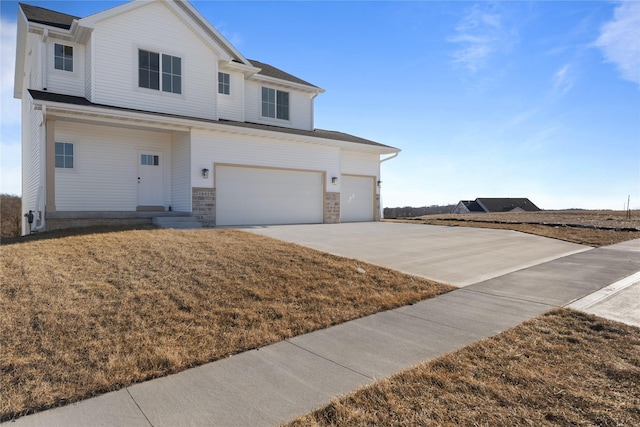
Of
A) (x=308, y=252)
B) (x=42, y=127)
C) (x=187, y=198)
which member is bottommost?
(x=308, y=252)

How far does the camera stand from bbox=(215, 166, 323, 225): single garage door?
47.1 ft

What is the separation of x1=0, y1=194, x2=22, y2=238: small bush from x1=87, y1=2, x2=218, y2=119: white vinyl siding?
46.7 feet

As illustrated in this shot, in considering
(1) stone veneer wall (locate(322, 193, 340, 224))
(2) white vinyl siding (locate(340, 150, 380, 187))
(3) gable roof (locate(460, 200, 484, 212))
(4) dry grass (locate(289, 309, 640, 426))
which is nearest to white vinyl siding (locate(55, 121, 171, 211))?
(1) stone veneer wall (locate(322, 193, 340, 224))

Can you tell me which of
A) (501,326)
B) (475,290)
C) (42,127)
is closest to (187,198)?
(42,127)

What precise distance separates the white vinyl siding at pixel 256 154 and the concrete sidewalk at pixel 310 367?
10.4 metres

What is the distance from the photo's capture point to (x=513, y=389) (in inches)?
123

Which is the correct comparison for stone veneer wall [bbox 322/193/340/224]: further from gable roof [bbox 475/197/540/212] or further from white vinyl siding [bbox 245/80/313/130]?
gable roof [bbox 475/197/540/212]

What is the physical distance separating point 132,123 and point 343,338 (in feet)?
37.2

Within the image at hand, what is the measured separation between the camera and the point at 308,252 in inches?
321

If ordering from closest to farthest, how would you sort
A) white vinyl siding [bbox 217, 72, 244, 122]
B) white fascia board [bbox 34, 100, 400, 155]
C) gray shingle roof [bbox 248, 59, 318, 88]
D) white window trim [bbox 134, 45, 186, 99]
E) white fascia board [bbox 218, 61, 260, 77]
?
white fascia board [bbox 34, 100, 400, 155]
white window trim [bbox 134, 45, 186, 99]
white fascia board [bbox 218, 61, 260, 77]
white vinyl siding [bbox 217, 72, 244, 122]
gray shingle roof [bbox 248, 59, 318, 88]

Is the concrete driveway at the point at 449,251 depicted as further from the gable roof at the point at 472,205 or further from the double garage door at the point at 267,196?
the gable roof at the point at 472,205

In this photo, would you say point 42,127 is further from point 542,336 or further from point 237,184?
point 542,336

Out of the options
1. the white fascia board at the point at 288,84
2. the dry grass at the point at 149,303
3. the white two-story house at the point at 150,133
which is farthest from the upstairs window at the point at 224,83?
the dry grass at the point at 149,303

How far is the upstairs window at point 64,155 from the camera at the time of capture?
1220 centimetres
